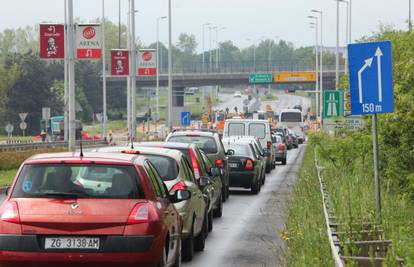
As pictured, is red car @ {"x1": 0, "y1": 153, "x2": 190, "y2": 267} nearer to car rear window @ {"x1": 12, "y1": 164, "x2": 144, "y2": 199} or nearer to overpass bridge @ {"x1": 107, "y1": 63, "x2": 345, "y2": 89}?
car rear window @ {"x1": 12, "y1": 164, "x2": 144, "y2": 199}

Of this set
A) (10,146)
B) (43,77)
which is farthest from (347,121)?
(43,77)

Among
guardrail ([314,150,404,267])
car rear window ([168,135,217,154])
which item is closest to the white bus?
car rear window ([168,135,217,154])

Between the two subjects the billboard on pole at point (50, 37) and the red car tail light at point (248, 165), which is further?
the billboard on pole at point (50, 37)

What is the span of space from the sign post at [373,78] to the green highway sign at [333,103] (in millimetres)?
22367

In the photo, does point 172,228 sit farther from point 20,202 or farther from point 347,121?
point 347,121

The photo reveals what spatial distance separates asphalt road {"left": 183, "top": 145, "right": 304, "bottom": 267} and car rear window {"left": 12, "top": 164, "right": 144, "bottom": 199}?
6.70 feet

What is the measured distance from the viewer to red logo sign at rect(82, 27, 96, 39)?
37.7 metres

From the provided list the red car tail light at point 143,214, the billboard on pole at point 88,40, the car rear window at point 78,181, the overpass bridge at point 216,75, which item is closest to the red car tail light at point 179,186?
the car rear window at point 78,181

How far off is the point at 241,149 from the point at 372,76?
56.5ft

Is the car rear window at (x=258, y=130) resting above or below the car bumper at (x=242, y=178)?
above

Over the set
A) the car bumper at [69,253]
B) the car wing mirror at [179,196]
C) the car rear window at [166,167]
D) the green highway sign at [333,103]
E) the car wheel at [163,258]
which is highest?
the green highway sign at [333,103]

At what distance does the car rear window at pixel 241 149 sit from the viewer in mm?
30070

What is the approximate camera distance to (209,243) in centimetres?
1695

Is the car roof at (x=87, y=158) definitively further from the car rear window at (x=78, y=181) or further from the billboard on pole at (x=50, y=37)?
the billboard on pole at (x=50, y=37)
